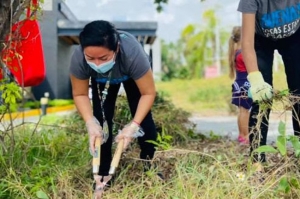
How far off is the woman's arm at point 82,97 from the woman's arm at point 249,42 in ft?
2.78

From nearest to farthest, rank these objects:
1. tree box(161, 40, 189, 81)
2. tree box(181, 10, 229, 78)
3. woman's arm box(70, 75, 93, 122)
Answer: woman's arm box(70, 75, 93, 122), tree box(181, 10, 229, 78), tree box(161, 40, 189, 81)

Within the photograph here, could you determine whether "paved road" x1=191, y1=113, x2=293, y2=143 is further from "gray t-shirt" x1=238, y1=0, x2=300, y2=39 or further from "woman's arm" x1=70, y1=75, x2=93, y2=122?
"woman's arm" x1=70, y1=75, x2=93, y2=122

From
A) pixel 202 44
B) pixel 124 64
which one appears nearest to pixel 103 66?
pixel 124 64

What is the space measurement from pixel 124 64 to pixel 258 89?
2.21 ft

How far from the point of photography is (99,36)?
228 cm

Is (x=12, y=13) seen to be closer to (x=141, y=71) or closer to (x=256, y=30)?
(x=141, y=71)

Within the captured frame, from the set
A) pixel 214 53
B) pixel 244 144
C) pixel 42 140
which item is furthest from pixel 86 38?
pixel 214 53

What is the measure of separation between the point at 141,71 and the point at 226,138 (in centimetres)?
243

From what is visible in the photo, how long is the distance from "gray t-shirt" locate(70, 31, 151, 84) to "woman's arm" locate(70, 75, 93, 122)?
0.13ft

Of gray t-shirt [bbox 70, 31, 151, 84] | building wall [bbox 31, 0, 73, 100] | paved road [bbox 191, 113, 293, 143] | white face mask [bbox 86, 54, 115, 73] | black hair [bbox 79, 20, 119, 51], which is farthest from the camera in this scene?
building wall [bbox 31, 0, 73, 100]

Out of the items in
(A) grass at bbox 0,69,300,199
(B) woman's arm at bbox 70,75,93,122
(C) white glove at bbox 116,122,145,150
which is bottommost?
(A) grass at bbox 0,69,300,199

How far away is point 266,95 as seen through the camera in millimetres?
2396

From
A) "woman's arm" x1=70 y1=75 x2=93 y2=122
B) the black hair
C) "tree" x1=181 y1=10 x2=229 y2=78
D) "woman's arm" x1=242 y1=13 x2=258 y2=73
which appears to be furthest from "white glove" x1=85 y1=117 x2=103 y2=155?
"tree" x1=181 y1=10 x2=229 y2=78

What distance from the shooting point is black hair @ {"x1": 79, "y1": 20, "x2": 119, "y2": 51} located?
2.27 metres
